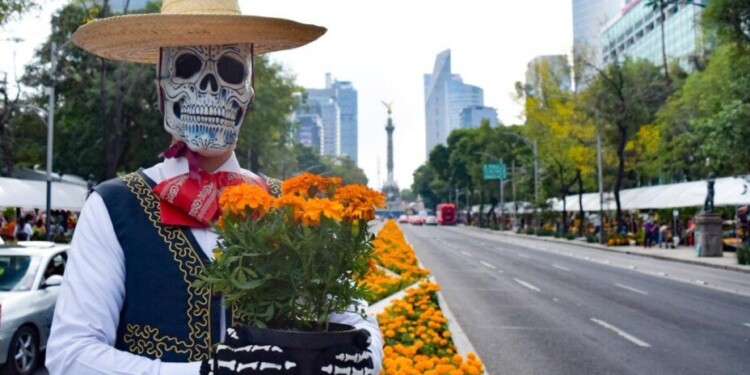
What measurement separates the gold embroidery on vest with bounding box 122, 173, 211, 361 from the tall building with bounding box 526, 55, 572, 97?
47.4 m

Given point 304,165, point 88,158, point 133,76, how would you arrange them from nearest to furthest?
point 133,76
point 88,158
point 304,165

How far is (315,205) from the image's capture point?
178 cm

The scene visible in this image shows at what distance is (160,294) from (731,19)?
2462 centimetres

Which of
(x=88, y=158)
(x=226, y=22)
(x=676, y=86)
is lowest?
(x=226, y=22)

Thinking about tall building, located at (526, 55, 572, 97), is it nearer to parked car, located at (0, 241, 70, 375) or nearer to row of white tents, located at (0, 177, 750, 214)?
row of white tents, located at (0, 177, 750, 214)

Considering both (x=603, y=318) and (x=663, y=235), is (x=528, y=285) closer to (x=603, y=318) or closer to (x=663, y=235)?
(x=603, y=318)

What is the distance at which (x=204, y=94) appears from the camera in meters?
2.45

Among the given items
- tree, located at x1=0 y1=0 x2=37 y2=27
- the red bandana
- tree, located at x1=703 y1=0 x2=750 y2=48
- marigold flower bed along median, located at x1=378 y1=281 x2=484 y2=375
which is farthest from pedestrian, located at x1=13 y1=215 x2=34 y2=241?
tree, located at x1=703 y1=0 x2=750 y2=48

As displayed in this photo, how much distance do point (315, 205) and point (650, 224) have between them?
38.8 m

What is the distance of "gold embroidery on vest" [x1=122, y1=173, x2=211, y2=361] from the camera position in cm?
212

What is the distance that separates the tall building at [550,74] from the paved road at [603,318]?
25.2 metres

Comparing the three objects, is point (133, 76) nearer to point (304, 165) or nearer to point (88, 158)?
point (88, 158)

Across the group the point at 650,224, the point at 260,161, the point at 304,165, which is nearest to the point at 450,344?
the point at 650,224

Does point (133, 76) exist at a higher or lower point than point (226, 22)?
higher
